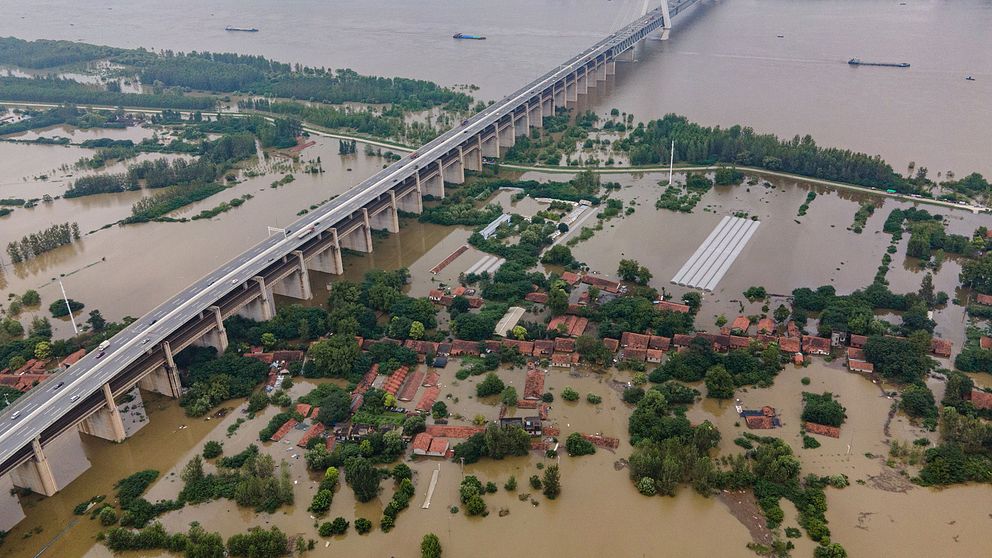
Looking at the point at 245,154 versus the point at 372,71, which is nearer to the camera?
the point at 245,154

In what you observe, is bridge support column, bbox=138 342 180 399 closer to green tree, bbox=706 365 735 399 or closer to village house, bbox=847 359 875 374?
green tree, bbox=706 365 735 399

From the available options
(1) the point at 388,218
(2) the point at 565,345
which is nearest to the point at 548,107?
(1) the point at 388,218


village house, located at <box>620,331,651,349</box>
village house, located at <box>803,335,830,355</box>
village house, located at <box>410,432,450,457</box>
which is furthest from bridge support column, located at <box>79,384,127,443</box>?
village house, located at <box>803,335,830,355</box>

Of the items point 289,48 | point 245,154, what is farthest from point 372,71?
point 245,154

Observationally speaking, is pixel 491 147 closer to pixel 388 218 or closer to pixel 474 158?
pixel 474 158

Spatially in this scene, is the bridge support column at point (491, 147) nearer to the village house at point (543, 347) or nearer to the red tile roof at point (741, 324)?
the village house at point (543, 347)

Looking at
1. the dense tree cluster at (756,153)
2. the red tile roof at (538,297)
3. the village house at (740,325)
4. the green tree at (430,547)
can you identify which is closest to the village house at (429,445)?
the green tree at (430,547)

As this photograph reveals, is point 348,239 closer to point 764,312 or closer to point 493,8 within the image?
point 764,312
